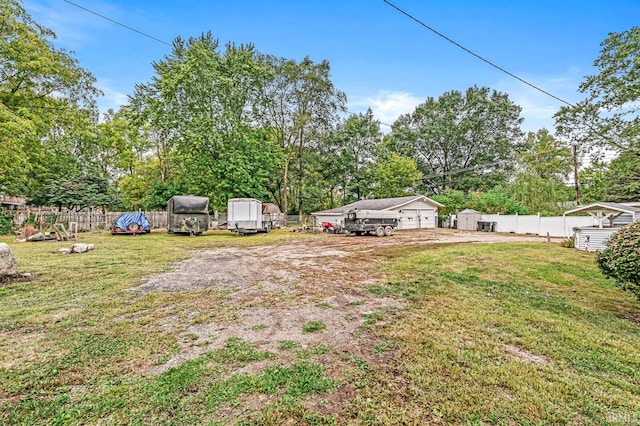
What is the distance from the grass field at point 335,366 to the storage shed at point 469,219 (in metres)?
20.7

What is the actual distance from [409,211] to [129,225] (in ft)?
71.0

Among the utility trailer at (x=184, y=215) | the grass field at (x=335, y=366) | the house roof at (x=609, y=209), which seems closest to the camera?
the grass field at (x=335, y=366)

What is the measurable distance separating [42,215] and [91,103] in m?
8.73

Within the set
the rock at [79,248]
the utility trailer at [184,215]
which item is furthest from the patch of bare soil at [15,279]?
the utility trailer at [184,215]

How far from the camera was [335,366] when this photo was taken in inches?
108

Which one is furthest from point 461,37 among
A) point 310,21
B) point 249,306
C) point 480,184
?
point 480,184

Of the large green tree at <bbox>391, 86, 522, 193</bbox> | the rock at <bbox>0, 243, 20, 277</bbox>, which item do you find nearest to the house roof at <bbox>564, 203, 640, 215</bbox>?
the rock at <bbox>0, 243, 20, 277</bbox>

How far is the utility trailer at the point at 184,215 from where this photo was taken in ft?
57.5

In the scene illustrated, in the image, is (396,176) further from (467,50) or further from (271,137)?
(467,50)

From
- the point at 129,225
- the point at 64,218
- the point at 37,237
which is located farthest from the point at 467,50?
the point at 64,218

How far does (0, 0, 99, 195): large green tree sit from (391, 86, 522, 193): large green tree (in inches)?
1296

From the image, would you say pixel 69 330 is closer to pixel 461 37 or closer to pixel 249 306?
pixel 249 306

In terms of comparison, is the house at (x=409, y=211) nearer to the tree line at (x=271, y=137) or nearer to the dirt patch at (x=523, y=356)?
the tree line at (x=271, y=137)

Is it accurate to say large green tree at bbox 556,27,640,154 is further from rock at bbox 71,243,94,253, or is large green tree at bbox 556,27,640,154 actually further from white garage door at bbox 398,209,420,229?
rock at bbox 71,243,94,253
